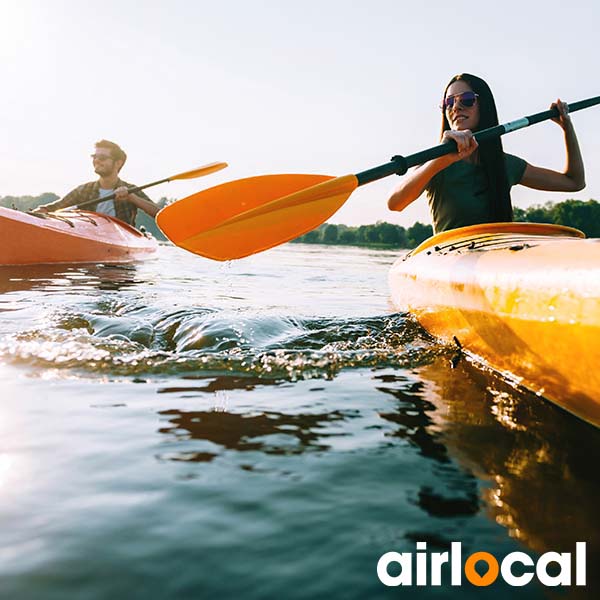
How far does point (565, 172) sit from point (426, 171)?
1.60 meters

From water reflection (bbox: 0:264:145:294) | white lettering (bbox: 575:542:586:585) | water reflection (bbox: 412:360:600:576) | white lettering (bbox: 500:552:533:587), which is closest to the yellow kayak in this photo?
water reflection (bbox: 412:360:600:576)

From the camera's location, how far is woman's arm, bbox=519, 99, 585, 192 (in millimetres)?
4832

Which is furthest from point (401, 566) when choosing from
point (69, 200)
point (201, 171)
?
point (69, 200)

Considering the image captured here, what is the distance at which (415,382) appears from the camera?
313 cm

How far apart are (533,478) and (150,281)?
23.5 feet

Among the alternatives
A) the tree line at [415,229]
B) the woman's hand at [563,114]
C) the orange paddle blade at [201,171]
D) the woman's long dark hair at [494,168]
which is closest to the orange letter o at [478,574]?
the woman's long dark hair at [494,168]

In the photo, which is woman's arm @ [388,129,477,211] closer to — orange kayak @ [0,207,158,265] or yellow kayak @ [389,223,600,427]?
yellow kayak @ [389,223,600,427]

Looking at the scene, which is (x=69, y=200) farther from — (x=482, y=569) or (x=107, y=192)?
(x=482, y=569)

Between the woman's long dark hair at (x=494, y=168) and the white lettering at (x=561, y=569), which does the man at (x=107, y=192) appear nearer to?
the woman's long dark hair at (x=494, y=168)

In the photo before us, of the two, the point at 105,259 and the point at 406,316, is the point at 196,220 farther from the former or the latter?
the point at 105,259

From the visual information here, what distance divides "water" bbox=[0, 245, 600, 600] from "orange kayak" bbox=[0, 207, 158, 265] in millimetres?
5448

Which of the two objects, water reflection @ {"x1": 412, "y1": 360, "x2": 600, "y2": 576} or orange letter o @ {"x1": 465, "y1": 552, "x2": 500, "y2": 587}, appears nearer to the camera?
orange letter o @ {"x1": 465, "y1": 552, "x2": 500, "y2": 587}

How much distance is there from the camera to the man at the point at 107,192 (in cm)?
1152

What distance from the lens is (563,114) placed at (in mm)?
4910
